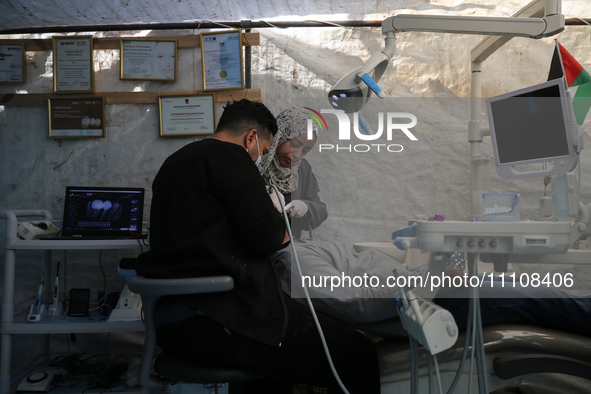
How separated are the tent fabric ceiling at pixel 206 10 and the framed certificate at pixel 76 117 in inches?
17.8

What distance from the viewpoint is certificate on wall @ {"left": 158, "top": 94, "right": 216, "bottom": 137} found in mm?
2521

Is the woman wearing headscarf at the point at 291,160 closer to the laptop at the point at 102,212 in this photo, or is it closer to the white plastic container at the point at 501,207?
the laptop at the point at 102,212

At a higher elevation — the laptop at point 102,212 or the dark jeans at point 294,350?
the laptop at point 102,212

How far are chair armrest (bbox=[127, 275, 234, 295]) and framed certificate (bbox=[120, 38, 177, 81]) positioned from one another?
69.3 inches

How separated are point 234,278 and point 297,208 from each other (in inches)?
36.8

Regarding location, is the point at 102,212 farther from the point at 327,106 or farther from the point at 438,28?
the point at 438,28

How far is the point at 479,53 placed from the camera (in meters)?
1.80

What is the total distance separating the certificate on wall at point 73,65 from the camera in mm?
2527

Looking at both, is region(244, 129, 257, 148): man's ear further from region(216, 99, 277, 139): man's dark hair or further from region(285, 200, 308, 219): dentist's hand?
region(285, 200, 308, 219): dentist's hand

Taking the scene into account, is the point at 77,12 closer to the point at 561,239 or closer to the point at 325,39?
the point at 325,39

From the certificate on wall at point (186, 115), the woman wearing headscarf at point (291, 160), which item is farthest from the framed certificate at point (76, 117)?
the woman wearing headscarf at point (291, 160)

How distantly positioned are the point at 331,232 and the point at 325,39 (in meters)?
1.10

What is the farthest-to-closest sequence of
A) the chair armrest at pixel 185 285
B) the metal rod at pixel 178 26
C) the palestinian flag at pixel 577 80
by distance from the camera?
1. the metal rod at pixel 178 26
2. the palestinian flag at pixel 577 80
3. the chair armrest at pixel 185 285

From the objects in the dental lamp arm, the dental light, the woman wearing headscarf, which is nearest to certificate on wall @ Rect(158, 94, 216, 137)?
the woman wearing headscarf
